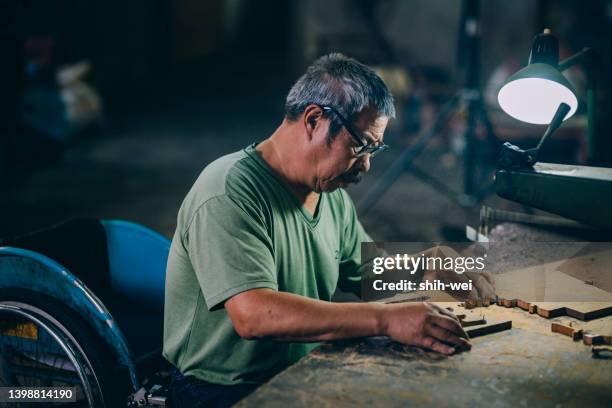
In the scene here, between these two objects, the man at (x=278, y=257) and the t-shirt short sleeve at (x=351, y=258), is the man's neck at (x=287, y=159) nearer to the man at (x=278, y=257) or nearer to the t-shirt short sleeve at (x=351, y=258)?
the man at (x=278, y=257)

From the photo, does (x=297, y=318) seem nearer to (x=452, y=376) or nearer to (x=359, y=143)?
(x=452, y=376)

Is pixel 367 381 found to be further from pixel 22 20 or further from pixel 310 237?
pixel 22 20

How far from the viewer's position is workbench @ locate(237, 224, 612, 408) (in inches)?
56.0

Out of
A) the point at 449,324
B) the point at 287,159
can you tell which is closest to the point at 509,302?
the point at 449,324

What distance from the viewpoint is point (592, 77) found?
2.28m

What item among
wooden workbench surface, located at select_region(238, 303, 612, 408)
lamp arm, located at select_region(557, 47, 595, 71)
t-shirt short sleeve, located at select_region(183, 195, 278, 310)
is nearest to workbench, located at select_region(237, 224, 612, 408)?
wooden workbench surface, located at select_region(238, 303, 612, 408)

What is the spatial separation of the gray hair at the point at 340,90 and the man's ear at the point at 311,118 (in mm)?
18

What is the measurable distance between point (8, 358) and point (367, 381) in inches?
53.0

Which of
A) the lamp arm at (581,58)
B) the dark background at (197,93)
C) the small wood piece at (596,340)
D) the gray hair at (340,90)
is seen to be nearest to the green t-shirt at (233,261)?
the gray hair at (340,90)

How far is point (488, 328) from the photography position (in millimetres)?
1782

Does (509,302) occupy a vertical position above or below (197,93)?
below

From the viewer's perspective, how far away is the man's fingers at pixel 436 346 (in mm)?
1631

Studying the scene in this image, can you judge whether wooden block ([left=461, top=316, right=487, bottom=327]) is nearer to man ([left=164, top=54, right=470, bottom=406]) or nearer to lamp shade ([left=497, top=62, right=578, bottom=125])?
man ([left=164, top=54, right=470, bottom=406])

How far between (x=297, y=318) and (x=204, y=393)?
15.8 inches
